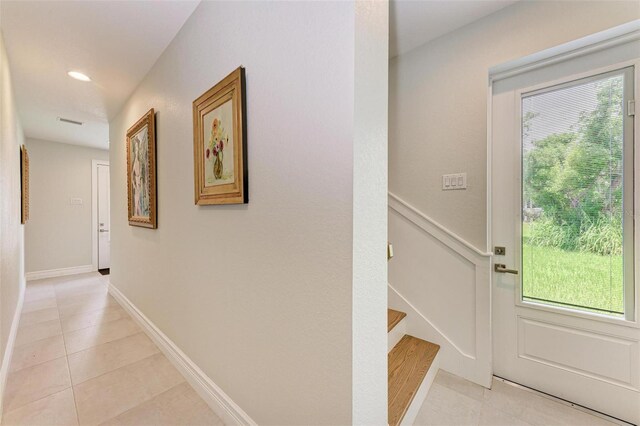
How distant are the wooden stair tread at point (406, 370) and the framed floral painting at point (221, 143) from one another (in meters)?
1.27

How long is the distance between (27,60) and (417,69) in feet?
10.2

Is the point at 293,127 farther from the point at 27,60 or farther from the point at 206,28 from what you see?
the point at 27,60

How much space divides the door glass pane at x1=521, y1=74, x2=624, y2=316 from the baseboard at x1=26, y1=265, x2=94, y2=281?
6.44 metres

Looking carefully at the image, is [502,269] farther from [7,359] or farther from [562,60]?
[7,359]

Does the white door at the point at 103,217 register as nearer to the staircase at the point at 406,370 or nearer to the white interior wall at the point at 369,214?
the staircase at the point at 406,370

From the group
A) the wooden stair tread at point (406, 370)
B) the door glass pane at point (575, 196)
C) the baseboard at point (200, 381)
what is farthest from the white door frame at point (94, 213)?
the door glass pane at point (575, 196)

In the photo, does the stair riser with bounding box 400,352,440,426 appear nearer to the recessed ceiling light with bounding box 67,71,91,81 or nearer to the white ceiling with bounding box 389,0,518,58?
the white ceiling with bounding box 389,0,518,58

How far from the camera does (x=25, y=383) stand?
1695 millimetres

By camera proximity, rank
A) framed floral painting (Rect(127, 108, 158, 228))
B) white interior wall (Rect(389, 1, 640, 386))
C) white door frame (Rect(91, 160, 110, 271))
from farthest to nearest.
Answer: white door frame (Rect(91, 160, 110, 271))
framed floral painting (Rect(127, 108, 158, 228))
white interior wall (Rect(389, 1, 640, 386))

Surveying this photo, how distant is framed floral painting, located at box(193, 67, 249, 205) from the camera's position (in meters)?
1.22

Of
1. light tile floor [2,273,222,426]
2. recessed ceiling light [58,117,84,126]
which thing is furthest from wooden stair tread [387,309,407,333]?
recessed ceiling light [58,117,84,126]

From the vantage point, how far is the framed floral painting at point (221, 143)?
1.22 metres

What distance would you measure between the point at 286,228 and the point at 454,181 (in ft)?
4.60

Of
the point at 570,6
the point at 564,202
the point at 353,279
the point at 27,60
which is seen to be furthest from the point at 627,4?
the point at 27,60
